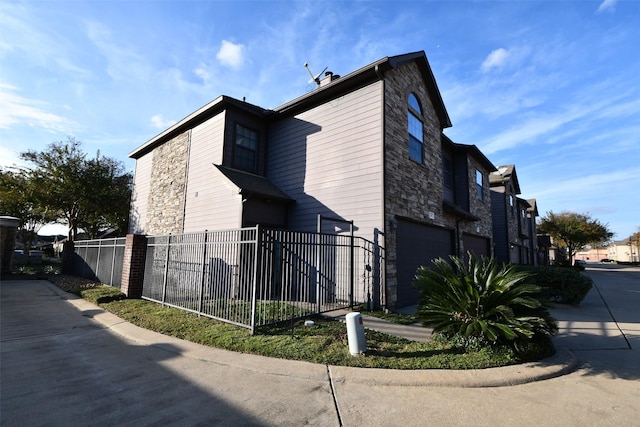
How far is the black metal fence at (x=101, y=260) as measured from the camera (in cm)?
1128

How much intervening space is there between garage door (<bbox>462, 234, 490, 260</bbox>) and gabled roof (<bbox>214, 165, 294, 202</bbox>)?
8.75 meters

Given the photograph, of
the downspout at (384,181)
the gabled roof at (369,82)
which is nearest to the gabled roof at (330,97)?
the gabled roof at (369,82)

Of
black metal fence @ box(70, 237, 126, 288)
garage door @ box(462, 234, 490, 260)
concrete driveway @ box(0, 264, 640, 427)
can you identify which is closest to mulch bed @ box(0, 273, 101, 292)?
black metal fence @ box(70, 237, 126, 288)

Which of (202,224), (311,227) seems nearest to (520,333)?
(311,227)

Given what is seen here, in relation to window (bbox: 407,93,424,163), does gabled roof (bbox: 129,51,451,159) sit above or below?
above

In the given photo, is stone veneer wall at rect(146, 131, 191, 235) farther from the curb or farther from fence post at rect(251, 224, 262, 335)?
the curb

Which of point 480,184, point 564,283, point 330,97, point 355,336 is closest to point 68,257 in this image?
point 330,97

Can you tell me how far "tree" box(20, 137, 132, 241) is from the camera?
2025cm

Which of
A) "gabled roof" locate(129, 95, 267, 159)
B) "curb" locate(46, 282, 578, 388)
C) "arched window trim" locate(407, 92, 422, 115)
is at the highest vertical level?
"arched window trim" locate(407, 92, 422, 115)

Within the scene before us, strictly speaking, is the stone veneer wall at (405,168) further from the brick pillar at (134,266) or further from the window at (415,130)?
the brick pillar at (134,266)

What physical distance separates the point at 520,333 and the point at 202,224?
9.91 meters

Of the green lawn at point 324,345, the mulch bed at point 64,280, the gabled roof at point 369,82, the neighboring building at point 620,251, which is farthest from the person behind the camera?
the neighboring building at point 620,251

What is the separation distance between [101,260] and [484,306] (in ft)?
45.6

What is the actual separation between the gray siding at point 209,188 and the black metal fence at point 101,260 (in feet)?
8.41
